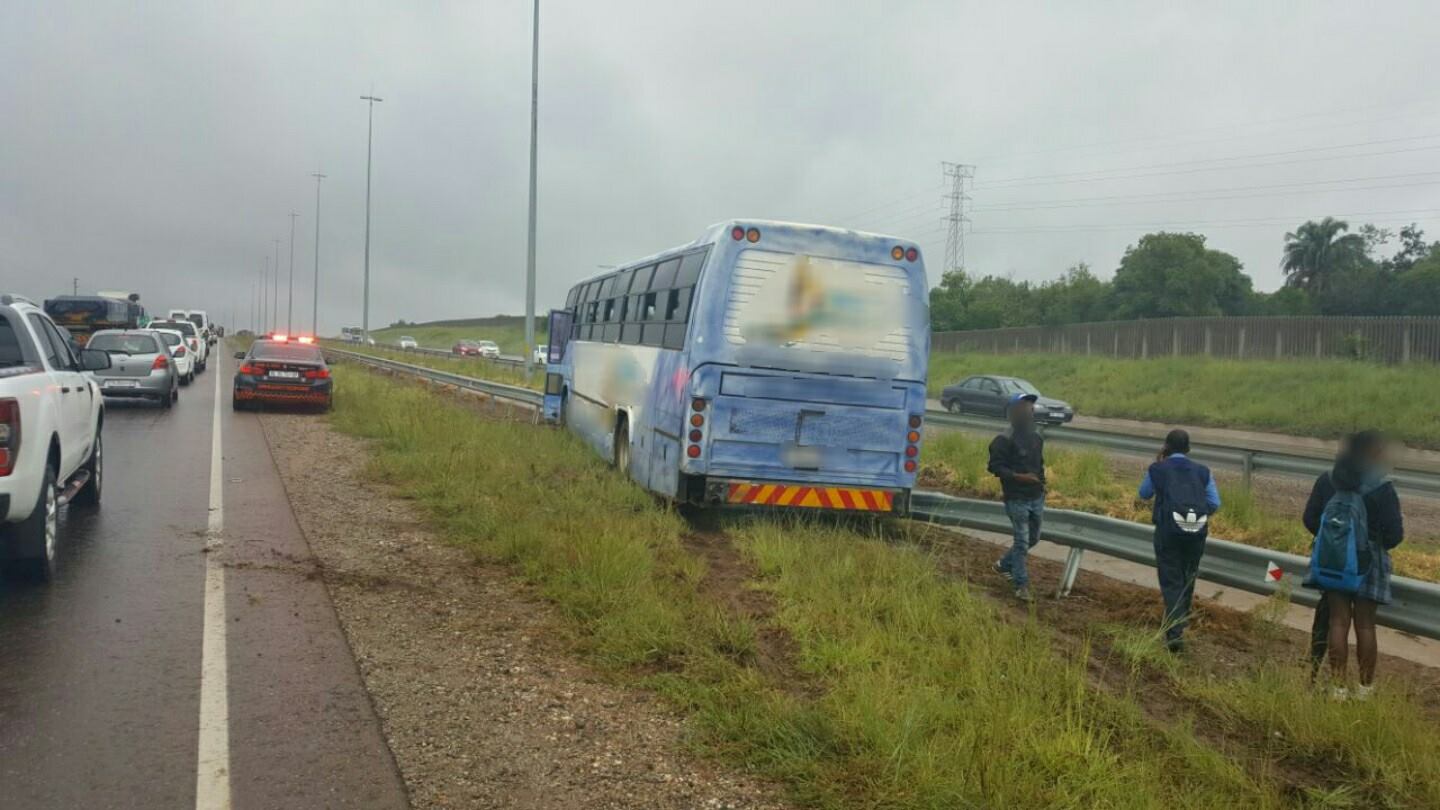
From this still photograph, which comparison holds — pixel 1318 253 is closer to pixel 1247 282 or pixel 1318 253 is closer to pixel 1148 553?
pixel 1247 282

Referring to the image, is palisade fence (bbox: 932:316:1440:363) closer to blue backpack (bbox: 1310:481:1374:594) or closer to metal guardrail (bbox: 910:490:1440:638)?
metal guardrail (bbox: 910:490:1440:638)

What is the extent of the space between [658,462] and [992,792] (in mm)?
7147

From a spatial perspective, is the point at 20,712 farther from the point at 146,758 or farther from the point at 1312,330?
the point at 1312,330

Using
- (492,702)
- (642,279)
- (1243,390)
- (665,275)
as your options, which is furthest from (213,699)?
(1243,390)

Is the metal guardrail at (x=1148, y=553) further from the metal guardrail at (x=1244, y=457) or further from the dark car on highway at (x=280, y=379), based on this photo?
the dark car on highway at (x=280, y=379)

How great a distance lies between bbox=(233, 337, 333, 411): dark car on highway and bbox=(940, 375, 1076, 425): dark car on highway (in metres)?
15.5

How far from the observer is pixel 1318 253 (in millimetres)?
52500

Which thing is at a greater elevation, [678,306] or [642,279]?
[642,279]

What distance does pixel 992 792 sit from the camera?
13.8 ft

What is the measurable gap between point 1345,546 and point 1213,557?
1.32m

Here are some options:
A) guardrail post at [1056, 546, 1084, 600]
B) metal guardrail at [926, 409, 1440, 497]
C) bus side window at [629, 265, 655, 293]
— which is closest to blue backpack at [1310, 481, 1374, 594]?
guardrail post at [1056, 546, 1084, 600]

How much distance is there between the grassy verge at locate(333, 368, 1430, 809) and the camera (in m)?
4.42

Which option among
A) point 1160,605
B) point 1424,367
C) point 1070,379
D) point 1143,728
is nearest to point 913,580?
point 1160,605

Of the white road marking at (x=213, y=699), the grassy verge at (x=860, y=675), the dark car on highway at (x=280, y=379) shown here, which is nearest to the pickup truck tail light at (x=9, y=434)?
the white road marking at (x=213, y=699)
